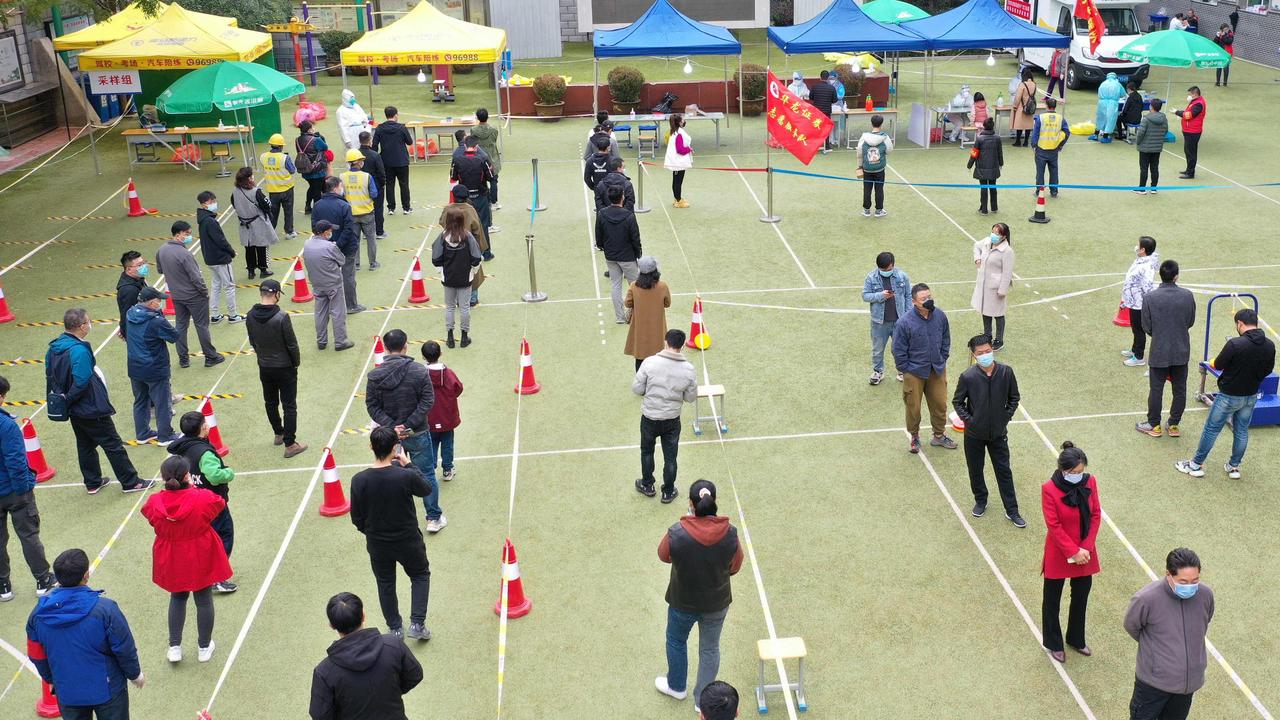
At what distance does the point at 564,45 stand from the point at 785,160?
1813 centimetres

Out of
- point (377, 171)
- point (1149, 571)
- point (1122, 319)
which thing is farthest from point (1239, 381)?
point (377, 171)

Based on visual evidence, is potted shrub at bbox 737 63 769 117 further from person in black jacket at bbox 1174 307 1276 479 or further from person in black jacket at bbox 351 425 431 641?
person in black jacket at bbox 351 425 431 641

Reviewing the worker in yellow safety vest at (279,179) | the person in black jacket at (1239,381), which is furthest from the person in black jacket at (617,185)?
the person in black jacket at (1239,381)

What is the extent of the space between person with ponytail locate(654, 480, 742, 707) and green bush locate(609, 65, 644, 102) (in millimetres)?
21774

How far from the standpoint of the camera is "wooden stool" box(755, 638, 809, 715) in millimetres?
7992

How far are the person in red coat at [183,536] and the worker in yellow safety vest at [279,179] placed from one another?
414 inches

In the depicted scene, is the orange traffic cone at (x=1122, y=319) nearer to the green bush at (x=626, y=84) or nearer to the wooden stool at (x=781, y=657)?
the wooden stool at (x=781, y=657)

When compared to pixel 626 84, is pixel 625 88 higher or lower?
lower

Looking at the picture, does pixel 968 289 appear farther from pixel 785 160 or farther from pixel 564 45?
pixel 564 45

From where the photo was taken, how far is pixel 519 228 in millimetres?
19781

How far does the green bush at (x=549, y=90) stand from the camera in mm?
28312

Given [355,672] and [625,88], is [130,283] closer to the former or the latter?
[355,672]

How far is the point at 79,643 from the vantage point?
7031mm

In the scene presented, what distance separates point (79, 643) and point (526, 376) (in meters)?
6.87
